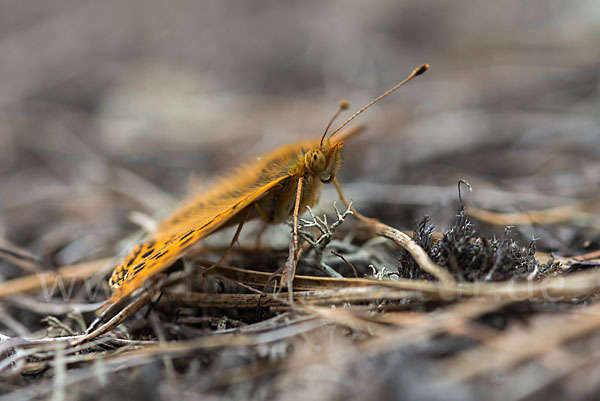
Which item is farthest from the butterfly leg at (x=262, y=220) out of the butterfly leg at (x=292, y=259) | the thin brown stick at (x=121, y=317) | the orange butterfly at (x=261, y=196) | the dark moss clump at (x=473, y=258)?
the dark moss clump at (x=473, y=258)

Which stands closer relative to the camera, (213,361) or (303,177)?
Result: (213,361)

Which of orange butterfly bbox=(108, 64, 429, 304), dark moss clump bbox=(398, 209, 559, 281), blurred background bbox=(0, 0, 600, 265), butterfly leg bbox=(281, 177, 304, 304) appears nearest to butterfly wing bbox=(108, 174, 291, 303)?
orange butterfly bbox=(108, 64, 429, 304)

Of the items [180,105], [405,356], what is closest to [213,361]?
[405,356]

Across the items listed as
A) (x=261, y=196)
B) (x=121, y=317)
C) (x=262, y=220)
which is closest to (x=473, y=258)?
(x=261, y=196)

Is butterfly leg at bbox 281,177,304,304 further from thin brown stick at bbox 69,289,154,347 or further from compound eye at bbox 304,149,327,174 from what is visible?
thin brown stick at bbox 69,289,154,347

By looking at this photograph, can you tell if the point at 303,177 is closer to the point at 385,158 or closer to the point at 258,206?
the point at 258,206

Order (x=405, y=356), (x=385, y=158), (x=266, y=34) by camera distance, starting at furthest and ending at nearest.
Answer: (x=266, y=34)
(x=385, y=158)
(x=405, y=356)

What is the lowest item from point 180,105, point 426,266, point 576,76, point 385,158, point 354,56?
point 426,266

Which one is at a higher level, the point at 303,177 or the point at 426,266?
the point at 303,177

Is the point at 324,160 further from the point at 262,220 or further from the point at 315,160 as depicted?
the point at 262,220
